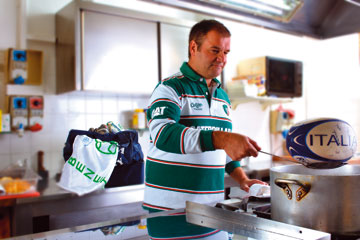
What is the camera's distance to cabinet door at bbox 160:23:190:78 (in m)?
2.82

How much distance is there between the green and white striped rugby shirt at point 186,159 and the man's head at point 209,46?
0.15ft

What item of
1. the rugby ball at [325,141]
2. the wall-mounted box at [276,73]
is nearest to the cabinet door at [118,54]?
the wall-mounted box at [276,73]

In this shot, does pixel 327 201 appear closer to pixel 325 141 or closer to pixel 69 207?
pixel 325 141

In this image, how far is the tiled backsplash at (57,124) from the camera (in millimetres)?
2572

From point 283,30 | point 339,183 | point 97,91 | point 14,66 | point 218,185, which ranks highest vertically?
point 283,30

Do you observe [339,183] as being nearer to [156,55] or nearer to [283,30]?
[283,30]

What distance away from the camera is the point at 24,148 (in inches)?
103

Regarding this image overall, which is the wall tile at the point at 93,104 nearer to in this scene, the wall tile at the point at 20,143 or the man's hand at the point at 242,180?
the wall tile at the point at 20,143

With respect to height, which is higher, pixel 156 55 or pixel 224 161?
pixel 156 55

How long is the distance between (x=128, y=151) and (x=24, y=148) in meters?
1.57

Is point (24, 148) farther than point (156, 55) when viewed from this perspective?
No

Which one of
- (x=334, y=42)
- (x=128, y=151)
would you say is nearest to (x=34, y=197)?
(x=128, y=151)

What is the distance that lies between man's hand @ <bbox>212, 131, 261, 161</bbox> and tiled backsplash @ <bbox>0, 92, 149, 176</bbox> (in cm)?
160

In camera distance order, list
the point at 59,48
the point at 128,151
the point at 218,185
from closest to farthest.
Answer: the point at 128,151, the point at 218,185, the point at 59,48
